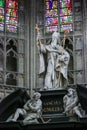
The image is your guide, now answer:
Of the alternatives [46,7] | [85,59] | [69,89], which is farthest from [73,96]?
[46,7]

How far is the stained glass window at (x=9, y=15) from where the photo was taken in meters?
20.6

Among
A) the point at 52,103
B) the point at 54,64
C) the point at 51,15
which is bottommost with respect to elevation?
the point at 52,103

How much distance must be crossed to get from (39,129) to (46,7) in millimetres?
6328

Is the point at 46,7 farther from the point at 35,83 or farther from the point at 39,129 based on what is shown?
the point at 39,129

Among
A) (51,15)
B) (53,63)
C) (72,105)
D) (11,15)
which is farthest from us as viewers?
(51,15)

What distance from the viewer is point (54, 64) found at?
18547 mm

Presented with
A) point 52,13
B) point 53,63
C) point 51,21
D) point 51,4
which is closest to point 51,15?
point 52,13

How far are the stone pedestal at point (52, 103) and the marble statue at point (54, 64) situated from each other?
0.37 m

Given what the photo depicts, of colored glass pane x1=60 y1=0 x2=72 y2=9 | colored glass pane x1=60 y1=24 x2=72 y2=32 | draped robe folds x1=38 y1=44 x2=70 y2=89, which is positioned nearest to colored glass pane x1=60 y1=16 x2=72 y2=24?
colored glass pane x1=60 y1=24 x2=72 y2=32

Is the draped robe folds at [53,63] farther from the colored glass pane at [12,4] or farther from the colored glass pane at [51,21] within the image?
the colored glass pane at [12,4]

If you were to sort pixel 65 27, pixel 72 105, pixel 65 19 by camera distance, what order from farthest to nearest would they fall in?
1. pixel 65 19
2. pixel 65 27
3. pixel 72 105

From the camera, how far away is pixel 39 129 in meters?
16.5

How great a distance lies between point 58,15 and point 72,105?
480cm

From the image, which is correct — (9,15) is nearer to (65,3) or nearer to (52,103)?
(65,3)
